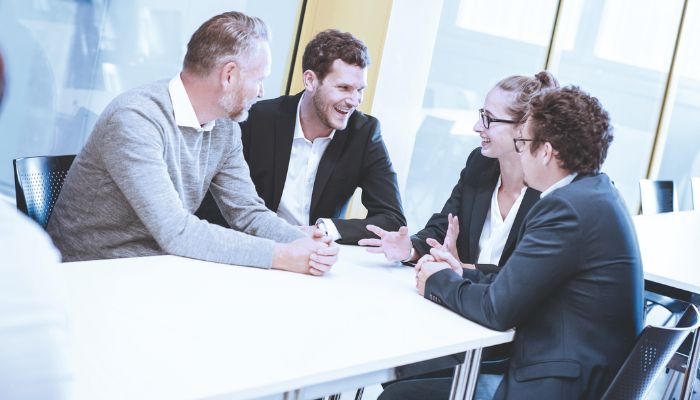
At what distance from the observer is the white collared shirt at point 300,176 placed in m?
3.38

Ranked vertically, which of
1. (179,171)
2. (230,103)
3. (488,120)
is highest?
(488,120)

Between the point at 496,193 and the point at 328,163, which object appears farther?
the point at 328,163

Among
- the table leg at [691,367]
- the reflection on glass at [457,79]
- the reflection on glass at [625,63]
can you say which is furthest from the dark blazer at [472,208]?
the reflection on glass at [625,63]

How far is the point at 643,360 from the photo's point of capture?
1.95 meters


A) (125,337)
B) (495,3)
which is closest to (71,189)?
(125,337)

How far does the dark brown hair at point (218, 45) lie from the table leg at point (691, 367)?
2.04 meters

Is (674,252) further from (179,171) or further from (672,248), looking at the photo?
(179,171)

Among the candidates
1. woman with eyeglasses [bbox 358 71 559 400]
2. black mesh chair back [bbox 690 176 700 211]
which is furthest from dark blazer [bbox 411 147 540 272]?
black mesh chair back [bbox 690 176 700 211]

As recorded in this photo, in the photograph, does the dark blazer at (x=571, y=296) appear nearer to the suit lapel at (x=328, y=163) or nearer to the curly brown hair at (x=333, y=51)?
the suit lapel at (x=328, y=163)

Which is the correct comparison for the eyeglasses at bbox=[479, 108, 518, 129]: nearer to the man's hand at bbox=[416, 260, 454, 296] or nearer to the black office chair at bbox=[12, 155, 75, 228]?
the man's hand at bbox=[416, 260, 454, 296]

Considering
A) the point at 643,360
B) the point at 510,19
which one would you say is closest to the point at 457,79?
the point at 510,19

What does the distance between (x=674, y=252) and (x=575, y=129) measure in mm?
1799

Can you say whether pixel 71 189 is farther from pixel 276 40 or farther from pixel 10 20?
pixel 276 40

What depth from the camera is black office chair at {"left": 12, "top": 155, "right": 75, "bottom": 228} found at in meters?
2.33
